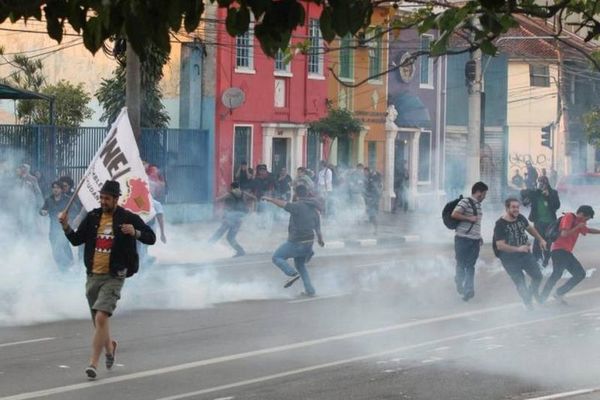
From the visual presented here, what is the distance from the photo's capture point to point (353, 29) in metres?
5.02

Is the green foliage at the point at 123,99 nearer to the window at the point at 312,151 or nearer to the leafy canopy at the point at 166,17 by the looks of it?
the window at the point at 312,151

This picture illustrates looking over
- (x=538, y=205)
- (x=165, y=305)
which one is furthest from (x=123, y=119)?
(x=538, y=205)

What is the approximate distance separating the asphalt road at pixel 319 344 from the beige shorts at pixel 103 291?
552mm

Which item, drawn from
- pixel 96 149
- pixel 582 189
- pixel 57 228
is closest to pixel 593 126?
pixel 582 189

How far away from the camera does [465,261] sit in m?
16.7

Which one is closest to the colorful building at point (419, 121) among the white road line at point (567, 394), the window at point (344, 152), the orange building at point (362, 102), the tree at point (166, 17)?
Answer: the orange building at point (362, 102)

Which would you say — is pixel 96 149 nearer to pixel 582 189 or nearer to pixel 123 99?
pixel 123 99

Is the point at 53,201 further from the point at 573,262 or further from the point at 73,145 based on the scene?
the point at 73,145

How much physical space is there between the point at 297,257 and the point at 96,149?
42.9 feet

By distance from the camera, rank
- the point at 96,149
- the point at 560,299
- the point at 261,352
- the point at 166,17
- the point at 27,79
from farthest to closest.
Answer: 1. the point at 27,79
2. the point at 96,149
3. the point at 560,299
4. the point at 261,352
5. the point at 166,17

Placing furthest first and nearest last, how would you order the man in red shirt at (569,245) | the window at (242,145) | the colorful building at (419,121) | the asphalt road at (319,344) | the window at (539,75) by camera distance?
1. the window at (539,75)
2. the colorful building at (419,121)
3. the window at (242,145)
4. the man in red shirt at (569,245)
5. the asphalt road at (319,344)

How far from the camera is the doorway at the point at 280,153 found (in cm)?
3633

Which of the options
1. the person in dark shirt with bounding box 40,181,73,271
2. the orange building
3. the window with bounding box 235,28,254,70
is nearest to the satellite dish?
the window with bounding box 235,28,254,70

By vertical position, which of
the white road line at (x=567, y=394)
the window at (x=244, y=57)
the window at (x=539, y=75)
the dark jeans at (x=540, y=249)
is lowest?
the white road line at (x=567, y=394)
